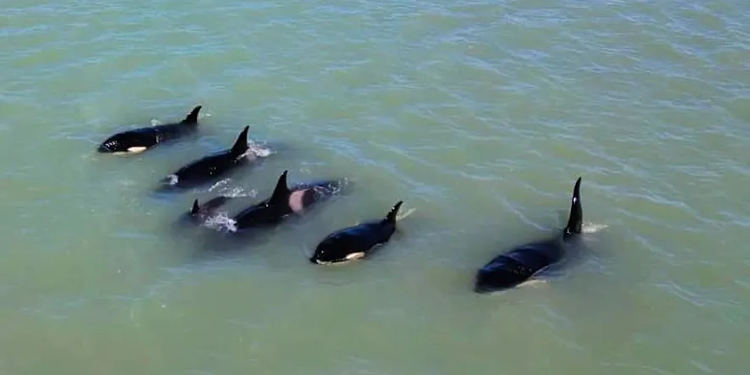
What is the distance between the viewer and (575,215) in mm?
16688

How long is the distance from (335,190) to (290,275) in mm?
2878

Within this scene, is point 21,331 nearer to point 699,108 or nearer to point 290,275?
point 290,275

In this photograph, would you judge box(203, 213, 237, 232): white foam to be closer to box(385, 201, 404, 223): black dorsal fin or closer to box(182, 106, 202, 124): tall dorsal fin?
box(385, 201, 404, 223): black dorsal fin

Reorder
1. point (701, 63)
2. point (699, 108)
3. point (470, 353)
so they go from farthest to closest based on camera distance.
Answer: point (701, 63) < point (699, 108) < point (470, 353)

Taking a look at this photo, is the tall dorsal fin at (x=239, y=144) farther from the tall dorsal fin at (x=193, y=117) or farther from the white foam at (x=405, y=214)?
the white foam at (x=405, y=214)

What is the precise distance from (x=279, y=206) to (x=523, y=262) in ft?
14.8

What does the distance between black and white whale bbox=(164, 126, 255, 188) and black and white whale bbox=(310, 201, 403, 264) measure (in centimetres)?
316

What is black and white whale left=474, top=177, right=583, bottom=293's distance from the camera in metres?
15.5

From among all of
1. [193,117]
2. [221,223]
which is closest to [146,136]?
[193,117]

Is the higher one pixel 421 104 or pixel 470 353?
pixel 421 104

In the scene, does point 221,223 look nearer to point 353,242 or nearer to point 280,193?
point 280,193

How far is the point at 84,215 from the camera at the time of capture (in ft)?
56.8

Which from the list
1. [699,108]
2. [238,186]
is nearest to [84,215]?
[238,186]

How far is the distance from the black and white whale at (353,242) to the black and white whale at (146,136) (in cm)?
513
